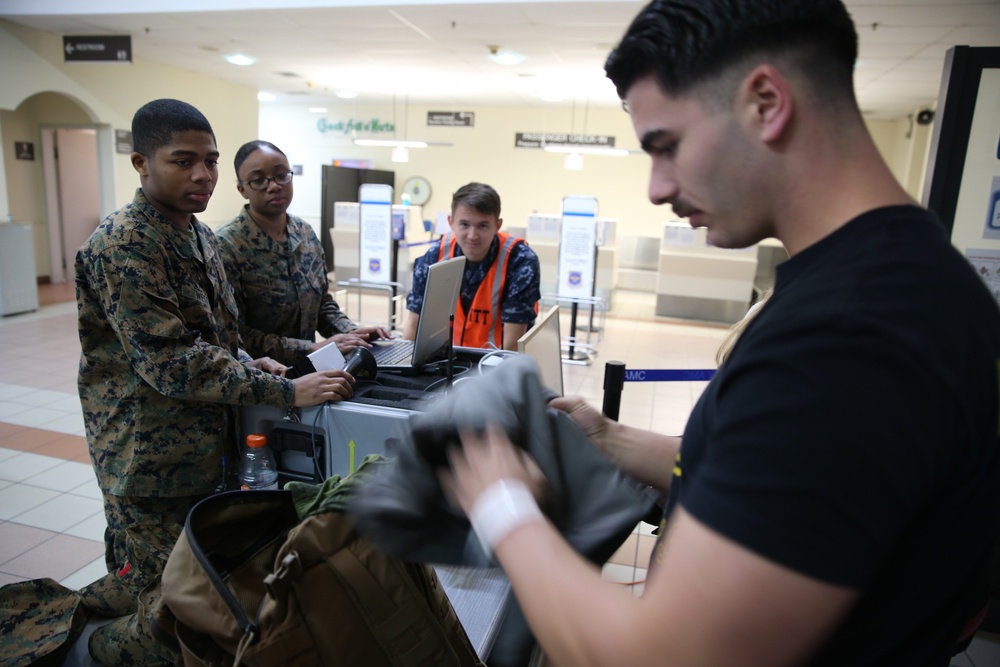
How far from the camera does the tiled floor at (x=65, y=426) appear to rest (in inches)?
108

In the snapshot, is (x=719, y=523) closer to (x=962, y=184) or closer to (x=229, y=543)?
(x=229, y=543)

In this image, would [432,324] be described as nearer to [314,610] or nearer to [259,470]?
[259,470]

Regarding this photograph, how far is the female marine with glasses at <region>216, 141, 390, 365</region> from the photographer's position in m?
2.49

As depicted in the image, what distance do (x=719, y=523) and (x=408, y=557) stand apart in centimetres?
40

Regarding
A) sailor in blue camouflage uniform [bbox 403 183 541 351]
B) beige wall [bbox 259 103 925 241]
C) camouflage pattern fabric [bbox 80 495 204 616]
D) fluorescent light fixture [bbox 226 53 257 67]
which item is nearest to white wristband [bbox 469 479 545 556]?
camouflage pattern fabric [bbox 80 495 204 616]

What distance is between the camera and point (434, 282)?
2.10m

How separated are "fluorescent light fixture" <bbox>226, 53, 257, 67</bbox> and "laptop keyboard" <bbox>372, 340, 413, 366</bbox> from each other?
776 cm

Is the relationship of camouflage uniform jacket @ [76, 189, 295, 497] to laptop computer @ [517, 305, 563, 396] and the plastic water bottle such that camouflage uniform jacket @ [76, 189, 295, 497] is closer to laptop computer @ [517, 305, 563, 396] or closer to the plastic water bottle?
the plastic water bottle

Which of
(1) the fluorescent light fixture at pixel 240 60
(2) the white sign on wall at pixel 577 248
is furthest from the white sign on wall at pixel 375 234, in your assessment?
(1) the fluorescent light fixture at pixel 240 60

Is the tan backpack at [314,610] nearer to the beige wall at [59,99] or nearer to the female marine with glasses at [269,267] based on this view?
the female marine with glasses at [269,267]

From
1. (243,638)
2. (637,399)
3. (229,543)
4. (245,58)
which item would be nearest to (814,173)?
(243,638)

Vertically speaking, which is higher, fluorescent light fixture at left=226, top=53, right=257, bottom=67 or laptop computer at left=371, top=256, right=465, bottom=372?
fluorescent light fixture at left=226, top=53, right=257, bottom=67

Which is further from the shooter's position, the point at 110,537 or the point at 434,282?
the point at 434,282

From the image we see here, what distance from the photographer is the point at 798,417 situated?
A: 48 centimetres
